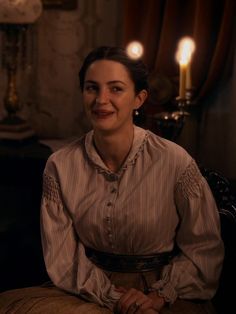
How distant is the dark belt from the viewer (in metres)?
1.40

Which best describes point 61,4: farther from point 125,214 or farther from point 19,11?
point 125,214

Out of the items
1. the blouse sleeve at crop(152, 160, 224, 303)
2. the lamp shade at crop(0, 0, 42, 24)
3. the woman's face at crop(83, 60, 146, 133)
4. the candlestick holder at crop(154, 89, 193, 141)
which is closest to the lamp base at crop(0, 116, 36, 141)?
the lamp shade at crop(0, 0, 42, 24)

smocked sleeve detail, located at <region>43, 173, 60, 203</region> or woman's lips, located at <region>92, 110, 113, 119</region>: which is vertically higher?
woman's lips, located at <region>92, 110, 113, 119</region>

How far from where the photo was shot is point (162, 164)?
1395 mm

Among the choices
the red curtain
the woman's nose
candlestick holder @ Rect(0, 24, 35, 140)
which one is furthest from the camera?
candlestick holder @ Rect(0, 24, 35, 140)

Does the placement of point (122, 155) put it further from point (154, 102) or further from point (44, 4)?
point (44, 4)

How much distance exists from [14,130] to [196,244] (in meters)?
1.00

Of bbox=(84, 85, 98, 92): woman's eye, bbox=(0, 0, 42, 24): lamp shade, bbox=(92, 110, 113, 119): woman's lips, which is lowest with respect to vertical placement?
bbox=(92, 110, 113, 119): woman's lips

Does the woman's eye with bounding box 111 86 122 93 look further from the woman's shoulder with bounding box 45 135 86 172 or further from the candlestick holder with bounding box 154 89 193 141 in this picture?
the candlestick holder with bounding box 154 89 193 141

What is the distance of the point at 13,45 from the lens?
218 cm

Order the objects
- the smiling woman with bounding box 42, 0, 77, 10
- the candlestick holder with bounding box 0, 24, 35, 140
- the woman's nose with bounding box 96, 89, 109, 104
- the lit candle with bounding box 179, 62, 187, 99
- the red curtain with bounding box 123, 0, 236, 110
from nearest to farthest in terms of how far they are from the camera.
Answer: the woman's nose with bounding box 96, 89, 109, 104 → the lit candle with bounding box 179, 62, 187, 99 → the red curtain with bounding box 123, 0, 236, 110 → the candlestick holder with bounding box 0, 24, 35, 140 → the smiling woman with bounding box 42, 0, 77, 10

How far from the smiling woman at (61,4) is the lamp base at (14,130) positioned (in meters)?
0.48

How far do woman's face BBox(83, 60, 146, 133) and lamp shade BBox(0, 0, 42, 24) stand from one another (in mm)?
783

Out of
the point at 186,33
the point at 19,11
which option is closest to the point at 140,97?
the point at 186,33
